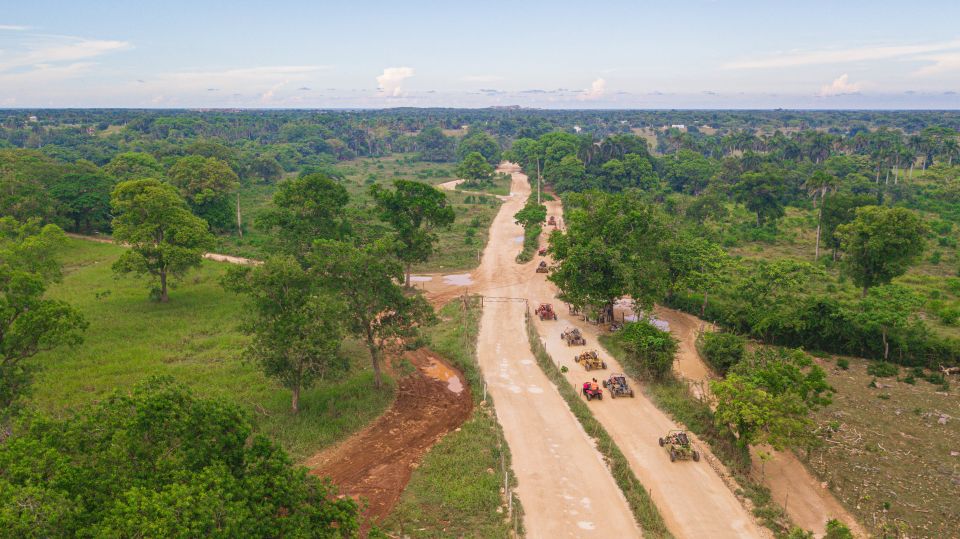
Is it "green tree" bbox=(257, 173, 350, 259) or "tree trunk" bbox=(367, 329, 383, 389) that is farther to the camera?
"green tree" bbox=(257, 173, 350, 259)

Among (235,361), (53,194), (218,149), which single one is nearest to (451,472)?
(235,361)

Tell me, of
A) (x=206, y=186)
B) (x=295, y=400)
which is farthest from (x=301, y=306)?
(x=206, y=186)

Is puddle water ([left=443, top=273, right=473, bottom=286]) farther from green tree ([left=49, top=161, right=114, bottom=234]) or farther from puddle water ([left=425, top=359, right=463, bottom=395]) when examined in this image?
green tree ([left=49, top=161, right=114, bottom=234])

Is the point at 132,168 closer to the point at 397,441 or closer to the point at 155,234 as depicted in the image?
the point at 155,234

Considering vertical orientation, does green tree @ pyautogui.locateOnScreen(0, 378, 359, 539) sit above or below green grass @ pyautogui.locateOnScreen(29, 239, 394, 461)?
above

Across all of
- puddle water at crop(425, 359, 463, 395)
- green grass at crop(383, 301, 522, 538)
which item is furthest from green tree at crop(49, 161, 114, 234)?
green grass at crop(383, 301, 522, 538)

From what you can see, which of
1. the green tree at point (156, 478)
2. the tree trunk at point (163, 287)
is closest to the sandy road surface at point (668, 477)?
the green tree at point (156, 478)

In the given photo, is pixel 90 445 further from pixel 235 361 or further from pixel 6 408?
pixel 235 361
